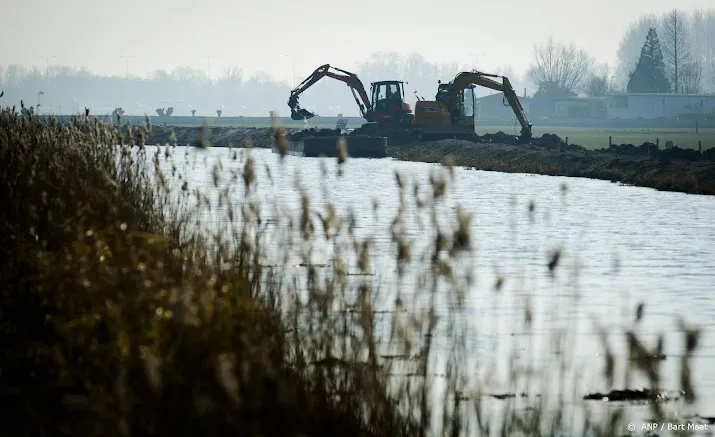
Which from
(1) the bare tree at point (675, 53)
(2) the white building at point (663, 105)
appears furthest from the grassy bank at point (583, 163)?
(1) the bare tree at point (675, 53)

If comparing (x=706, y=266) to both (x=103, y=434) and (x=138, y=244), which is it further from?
(x=103, y=434)

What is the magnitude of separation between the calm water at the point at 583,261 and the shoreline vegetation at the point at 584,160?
129cm

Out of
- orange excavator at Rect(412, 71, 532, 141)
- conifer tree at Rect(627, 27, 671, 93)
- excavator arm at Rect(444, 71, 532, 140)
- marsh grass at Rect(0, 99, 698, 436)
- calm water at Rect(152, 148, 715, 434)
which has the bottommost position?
calm water at Rect(152, 148, 715, 434)

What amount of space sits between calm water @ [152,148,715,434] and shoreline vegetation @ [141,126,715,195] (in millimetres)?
1293

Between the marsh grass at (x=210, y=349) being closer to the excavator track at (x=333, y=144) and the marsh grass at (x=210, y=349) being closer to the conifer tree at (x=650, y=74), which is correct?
the excavator track at (x=333, y=144)

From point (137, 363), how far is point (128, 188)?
9328mm

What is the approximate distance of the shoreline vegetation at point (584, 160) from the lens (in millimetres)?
39541

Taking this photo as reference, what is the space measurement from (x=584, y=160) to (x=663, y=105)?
110 metres

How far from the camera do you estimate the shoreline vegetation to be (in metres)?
39.5

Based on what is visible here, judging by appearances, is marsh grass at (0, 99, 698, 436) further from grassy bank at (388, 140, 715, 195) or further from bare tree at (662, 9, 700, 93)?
bare tree at (662, 9, 700, 93)

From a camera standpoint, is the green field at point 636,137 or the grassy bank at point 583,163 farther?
the green field at point 636,137

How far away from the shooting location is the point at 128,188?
49.5ft

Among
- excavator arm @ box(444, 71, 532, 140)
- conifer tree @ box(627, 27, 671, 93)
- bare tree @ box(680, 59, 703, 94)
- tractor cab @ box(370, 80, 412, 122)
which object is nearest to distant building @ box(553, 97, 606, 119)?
conifer tree @ box(627, 27, 671, 93)

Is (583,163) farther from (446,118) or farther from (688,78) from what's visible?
(688,78)
